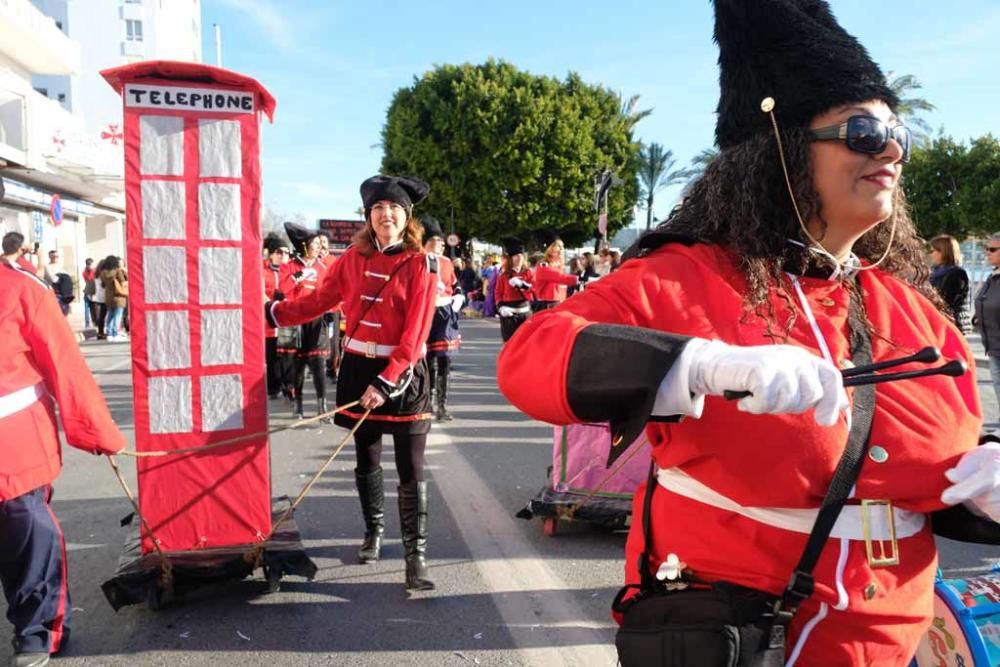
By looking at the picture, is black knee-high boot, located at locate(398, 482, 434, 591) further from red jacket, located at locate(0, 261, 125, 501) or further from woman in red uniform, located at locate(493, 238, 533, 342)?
woman in red uniform, located at locate(493, 238, 533, 342)

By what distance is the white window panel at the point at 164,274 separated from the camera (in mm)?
3273

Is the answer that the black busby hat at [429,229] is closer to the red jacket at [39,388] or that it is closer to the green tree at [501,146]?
the red jacket at [39,388]

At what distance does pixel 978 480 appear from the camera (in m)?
1.34

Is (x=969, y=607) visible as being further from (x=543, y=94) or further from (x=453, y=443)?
(x=543, y=94)

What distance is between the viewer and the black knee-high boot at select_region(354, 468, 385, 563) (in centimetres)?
403

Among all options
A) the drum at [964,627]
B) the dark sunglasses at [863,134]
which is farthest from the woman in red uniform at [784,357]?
the drum at [964,627]

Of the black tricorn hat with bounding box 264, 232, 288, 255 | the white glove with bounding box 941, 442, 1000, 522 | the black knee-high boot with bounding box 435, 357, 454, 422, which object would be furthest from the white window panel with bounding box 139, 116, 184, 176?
the black tricorn hat with bounding box 264, 232, 288, 255

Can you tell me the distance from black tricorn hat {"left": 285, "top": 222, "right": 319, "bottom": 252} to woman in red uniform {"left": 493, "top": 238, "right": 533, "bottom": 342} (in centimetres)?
294

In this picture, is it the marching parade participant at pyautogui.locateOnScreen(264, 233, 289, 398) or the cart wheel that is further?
the marching parade participant at pyautogui.locateOnScreen(264, 233, 289, 398)

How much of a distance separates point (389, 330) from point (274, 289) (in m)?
4.58

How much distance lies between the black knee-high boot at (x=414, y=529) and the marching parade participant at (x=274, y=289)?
440cm

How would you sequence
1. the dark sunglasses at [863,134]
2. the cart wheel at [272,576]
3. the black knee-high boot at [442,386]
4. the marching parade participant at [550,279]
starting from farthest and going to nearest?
the marching parade participant at [550,279] < the black knee-high boot at [442,386] < the cart wheel at [272,576] < the dark sunglasses at [863,134]

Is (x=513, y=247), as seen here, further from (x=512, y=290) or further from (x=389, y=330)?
(x=389, y=330)

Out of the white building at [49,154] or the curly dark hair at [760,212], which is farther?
the white building at [49,154]
